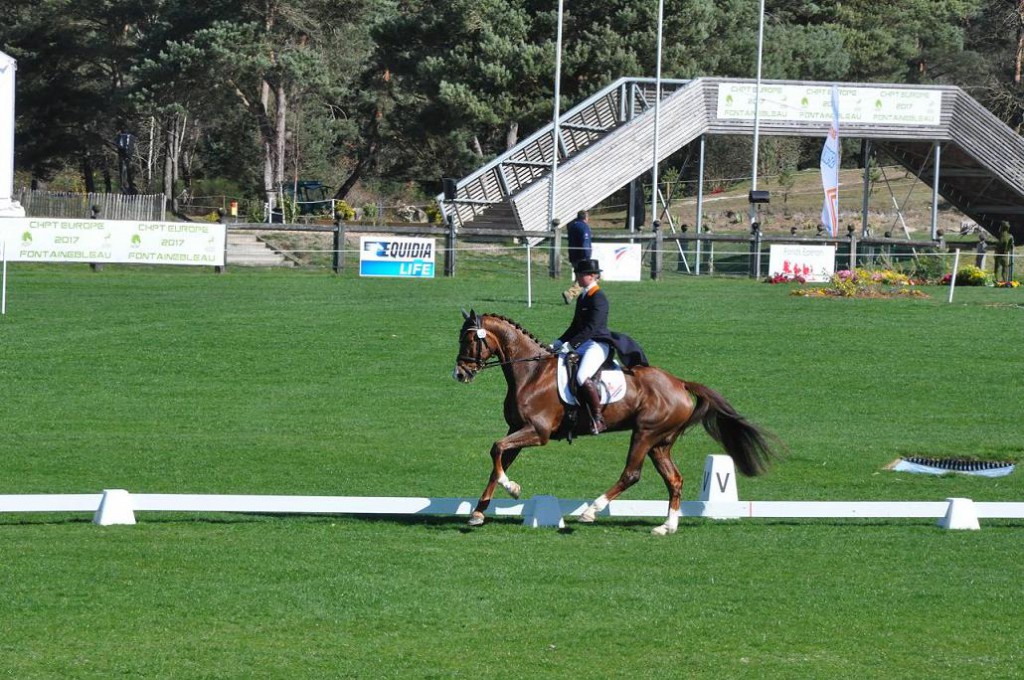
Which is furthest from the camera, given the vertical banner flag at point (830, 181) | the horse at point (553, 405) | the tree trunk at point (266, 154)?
the tree trunk at point (266, 154)

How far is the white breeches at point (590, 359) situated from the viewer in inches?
504

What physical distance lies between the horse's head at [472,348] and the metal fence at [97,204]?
41.4m

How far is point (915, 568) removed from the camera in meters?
11.5

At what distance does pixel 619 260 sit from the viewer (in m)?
39.7

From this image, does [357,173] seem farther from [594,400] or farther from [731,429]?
[594,400]

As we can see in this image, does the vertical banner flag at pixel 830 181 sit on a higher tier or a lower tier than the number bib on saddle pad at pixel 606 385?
higher

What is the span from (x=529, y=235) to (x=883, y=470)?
2627 centimetres

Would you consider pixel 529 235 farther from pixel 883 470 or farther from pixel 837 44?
pixel 837 44

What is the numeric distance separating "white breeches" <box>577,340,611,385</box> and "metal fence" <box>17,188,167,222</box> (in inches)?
1642

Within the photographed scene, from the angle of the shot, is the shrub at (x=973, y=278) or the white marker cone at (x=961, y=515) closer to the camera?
the white marker cone at (x=961, y=515)

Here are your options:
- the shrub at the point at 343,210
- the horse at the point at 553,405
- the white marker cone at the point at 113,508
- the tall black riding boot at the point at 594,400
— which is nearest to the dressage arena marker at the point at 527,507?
the white marker cone at the point at 113,508

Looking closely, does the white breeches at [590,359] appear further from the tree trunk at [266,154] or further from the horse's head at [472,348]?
the tree trunk at [266,154]

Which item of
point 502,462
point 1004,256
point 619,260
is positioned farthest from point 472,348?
point 1004,256

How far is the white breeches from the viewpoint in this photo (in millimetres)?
12797
